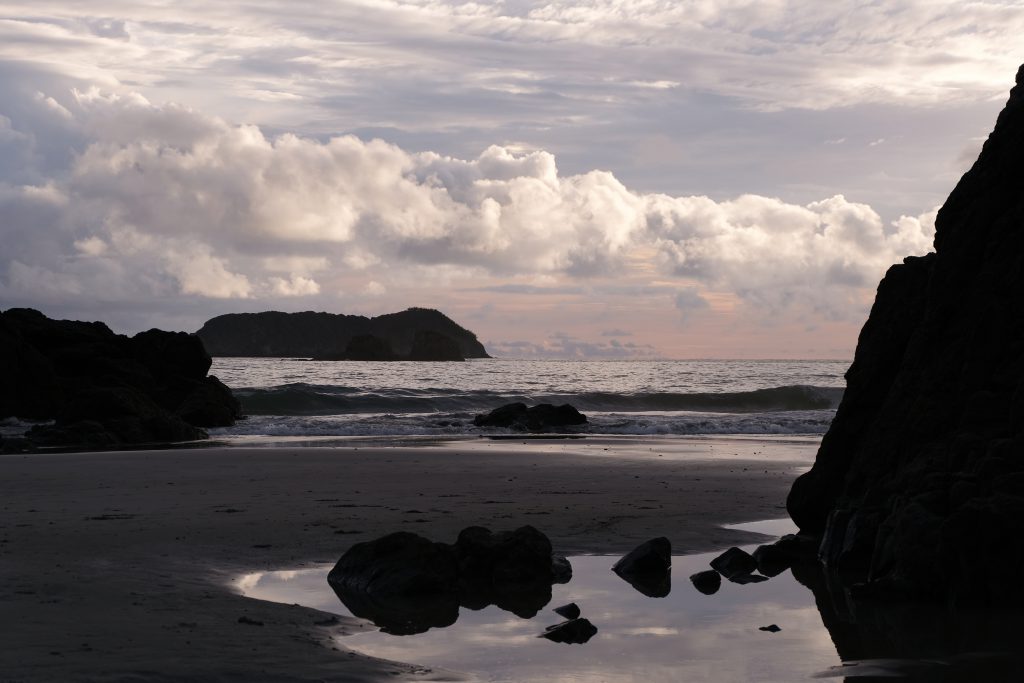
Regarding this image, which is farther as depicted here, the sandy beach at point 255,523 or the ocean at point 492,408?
the ocean at point 492,408

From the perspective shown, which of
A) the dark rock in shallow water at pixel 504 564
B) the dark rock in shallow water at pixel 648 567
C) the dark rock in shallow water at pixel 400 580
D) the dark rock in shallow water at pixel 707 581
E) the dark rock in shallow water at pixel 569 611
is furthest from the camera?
the dark rock in shallow water at pixel 648 567

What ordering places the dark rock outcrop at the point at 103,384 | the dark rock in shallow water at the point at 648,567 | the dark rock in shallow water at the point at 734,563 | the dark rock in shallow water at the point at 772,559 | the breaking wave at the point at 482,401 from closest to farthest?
the dark rock in shallow water at the point at 648,567 → the dark rock in shallow water at the point at 734,563 → the dark rock in shallow water at the point at 772,559 → the dark rock outcrop at the point at 103,384 → the breaking wave at the point at 482,401

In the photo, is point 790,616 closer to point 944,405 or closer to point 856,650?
point 856,650

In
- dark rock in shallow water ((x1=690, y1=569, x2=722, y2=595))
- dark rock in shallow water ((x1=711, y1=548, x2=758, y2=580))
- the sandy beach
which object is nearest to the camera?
the sandy beach

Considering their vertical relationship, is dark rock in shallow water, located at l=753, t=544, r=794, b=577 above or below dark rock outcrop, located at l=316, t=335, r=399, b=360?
below

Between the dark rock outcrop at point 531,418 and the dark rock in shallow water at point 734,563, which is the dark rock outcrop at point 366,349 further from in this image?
the dark rock in shallow water at point 734,563

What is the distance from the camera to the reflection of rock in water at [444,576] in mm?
7126

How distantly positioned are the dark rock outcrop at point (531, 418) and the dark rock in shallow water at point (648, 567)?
77.0 feet

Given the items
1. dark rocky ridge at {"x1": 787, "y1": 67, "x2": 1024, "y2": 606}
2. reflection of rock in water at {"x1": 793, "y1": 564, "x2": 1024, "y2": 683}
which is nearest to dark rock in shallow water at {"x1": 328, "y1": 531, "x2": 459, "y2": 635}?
reflection of rock in water at {"x1": 793, "y1": 564, "x2": 1024, "y2": 683}

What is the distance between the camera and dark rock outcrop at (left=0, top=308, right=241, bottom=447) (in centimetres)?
2447

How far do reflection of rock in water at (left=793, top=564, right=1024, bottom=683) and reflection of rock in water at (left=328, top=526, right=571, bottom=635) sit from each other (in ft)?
7.00

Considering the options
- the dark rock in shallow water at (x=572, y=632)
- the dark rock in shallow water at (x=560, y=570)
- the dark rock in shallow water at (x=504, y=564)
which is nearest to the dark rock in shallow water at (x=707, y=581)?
the dark rock in shallow water at (x=560, y=570)

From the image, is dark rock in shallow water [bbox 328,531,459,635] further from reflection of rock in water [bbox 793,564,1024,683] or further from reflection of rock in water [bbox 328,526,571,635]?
reflection of rock in water [bbox 793,564,1024,683]

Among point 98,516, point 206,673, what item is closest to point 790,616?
point 206,673
